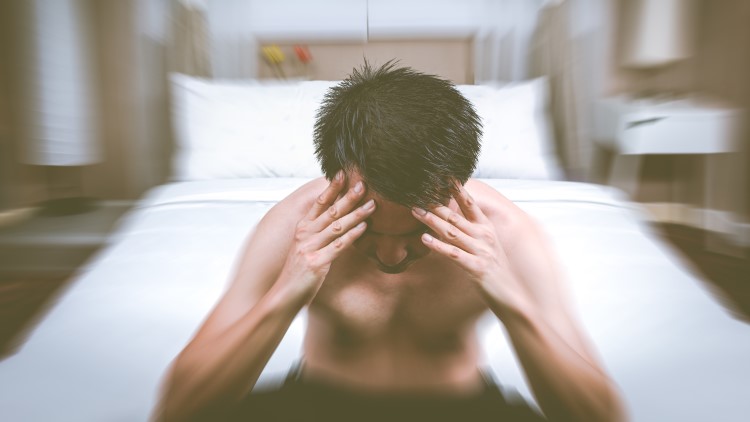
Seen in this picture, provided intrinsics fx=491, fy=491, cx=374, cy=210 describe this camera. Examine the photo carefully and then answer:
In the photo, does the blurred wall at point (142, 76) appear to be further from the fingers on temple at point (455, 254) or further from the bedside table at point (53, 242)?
the fingers on temple at point (455, 254)

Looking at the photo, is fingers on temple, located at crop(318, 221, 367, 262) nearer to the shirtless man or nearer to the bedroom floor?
the shirtless man

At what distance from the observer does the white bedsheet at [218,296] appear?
621mm

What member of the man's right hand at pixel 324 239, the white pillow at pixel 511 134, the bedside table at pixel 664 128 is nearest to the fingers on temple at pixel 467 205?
the man's right hand at pixel 324 239

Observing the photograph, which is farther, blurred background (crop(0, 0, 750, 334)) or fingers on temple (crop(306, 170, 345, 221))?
blurred background (crop(0, 0, 750, 334))

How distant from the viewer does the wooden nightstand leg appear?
1.77 m

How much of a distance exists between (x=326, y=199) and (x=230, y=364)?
8.9 inches

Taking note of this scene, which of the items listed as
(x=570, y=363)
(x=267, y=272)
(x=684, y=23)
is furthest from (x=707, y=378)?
(x=684, y=23)

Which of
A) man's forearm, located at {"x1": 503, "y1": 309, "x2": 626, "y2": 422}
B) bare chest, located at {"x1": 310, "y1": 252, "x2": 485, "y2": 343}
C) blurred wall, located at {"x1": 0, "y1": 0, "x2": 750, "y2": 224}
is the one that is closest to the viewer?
man's forearm, located at {"x1": 503, "y1": 309, "x2": 626, "y2": 422}

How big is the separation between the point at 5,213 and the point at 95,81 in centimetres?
40

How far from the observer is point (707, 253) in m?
1.39

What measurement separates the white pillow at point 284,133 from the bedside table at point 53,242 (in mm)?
252

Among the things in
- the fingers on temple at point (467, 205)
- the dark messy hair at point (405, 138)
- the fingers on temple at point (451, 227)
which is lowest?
the fingers on temple at point (451, 227)

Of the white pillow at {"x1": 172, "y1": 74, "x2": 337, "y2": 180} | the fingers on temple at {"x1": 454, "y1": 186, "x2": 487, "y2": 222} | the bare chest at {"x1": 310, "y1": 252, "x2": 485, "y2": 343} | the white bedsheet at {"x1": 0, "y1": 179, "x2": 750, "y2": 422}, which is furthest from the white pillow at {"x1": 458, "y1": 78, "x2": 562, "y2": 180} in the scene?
the fingers on temple at {"x1": 454, "y1": 186, "x2": 487, "y2": 222}

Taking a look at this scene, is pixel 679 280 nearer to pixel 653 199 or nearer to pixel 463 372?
pixel 463 372
